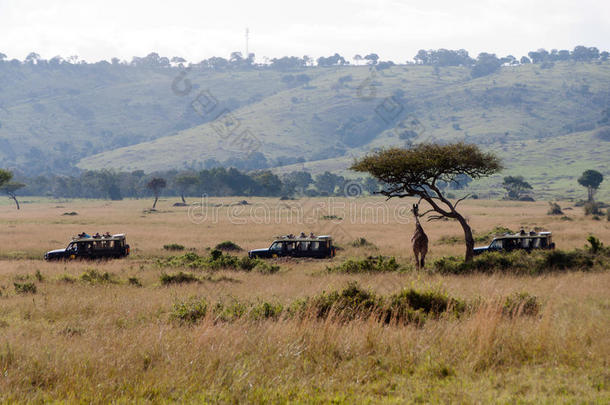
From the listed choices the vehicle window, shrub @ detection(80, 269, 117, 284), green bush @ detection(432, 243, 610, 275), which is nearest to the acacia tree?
the vehicle window

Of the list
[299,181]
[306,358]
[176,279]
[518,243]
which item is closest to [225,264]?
[176,279]

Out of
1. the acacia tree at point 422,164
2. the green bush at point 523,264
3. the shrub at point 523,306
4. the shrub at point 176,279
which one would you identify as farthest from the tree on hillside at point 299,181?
the shrub at point 523,306

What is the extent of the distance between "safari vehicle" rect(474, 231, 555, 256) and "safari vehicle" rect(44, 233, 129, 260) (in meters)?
19.1

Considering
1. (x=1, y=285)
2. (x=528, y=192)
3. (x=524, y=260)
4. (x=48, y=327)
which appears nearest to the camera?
(x=48, y=327)

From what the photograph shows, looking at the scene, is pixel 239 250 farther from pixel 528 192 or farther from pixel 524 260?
pixel 528 192

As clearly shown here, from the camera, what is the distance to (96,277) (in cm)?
2127

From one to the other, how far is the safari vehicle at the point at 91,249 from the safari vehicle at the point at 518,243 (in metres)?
19.1

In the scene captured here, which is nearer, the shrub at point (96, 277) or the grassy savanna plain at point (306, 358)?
the grassy savanna plain at point (306, 358)

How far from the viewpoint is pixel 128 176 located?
158 meters

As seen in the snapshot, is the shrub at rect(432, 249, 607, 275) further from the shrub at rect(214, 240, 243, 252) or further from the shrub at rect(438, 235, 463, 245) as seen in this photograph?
the shrub at rect(214, 240, 243, 252)

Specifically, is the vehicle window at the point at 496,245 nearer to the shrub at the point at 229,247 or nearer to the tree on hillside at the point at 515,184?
the shrub at the point at 229,247

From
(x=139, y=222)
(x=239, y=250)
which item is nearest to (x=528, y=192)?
(x=139, y=222)

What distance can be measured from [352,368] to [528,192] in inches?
5412

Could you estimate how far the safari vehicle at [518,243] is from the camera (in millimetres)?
27641
